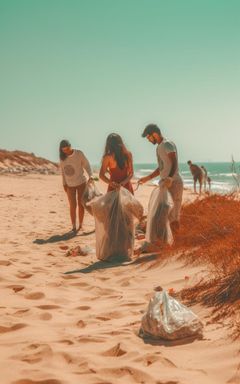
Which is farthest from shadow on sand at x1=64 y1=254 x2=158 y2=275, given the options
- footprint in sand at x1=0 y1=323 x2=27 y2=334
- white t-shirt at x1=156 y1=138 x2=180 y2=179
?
footprint in sand at x1=0 y1=323 x2=27 y2=334

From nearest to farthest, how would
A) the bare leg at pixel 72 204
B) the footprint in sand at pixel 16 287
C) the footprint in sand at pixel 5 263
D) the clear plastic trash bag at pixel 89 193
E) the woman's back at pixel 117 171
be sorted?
the footprint in sand at pixel 16 287, the footprint in sand at pixel 5 263, the woman's back at pixel 117 171, the clear plastic trash bag at pixel 89 193, the bare leg at pixel 72 204

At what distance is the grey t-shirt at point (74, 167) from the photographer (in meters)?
8.85

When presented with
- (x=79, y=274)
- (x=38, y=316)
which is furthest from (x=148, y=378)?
(x=79, y=274)

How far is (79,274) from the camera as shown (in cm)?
554

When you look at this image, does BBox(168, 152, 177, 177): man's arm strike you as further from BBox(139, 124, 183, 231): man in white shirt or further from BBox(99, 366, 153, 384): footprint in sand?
BBox(99, 366, 153, 384): footprint in sand

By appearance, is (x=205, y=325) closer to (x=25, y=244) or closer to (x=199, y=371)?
(x=199, y=371)

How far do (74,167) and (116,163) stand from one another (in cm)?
250

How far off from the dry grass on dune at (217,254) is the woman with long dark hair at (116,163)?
3.59 feet

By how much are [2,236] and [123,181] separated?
261cm

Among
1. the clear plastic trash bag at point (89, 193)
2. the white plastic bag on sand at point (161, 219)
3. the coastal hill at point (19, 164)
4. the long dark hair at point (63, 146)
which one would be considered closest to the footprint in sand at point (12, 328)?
the white plastic bag on sand at point (161, 219)

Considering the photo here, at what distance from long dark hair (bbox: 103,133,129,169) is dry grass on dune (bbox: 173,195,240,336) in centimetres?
127

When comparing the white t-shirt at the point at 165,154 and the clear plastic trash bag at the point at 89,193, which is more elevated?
the white t-shirt at the point at 165,154

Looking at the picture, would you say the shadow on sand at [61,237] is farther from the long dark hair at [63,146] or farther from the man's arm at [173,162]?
the man's arm at [173,162]

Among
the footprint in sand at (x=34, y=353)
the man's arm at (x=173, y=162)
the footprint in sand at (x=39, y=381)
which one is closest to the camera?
the footprint in sand at (x=39, y=381)
